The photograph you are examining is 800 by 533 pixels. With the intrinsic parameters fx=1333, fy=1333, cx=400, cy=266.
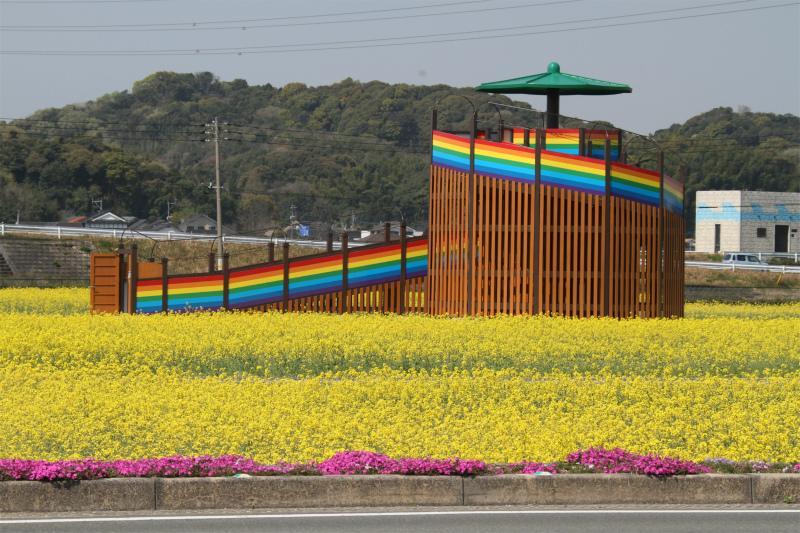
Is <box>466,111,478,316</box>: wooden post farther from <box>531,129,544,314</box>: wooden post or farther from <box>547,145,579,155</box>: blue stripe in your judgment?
<box>547,145,579,155</box>: blue stripe

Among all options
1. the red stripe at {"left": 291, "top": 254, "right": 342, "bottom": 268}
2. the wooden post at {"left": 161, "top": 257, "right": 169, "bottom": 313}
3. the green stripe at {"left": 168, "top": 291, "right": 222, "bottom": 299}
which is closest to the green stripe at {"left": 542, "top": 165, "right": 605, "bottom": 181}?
the red stripe at {"left": 291, "top": 254, "right": 342, "bottom": 268}

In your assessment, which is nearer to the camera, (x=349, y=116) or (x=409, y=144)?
(x=409, y=144)

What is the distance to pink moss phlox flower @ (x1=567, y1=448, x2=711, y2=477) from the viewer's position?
1159 centimetres

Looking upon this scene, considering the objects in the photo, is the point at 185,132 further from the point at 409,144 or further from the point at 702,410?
the point at 702,410

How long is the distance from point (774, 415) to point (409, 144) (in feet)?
477

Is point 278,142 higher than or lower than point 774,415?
higher

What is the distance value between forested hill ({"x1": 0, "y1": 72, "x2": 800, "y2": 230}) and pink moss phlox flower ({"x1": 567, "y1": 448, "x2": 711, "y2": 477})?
7010 centimetres

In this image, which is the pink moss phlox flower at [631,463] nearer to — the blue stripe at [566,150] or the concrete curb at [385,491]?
the concrete curb at [385,491]

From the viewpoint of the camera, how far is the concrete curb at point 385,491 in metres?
11.2

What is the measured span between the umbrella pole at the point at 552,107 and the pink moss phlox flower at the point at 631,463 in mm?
19864

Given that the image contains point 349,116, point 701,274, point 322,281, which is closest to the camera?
point 322,281

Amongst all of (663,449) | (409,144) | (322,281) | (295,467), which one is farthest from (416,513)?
(409,144)

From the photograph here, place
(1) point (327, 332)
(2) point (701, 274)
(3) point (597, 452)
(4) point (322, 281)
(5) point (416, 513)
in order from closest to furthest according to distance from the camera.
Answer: (5) point (416, 513) < (3) point (597, 452) < (1) point (327, 332) < (4) point (322, 281) < (2) point (701, 274)

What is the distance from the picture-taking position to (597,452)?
12062mm
